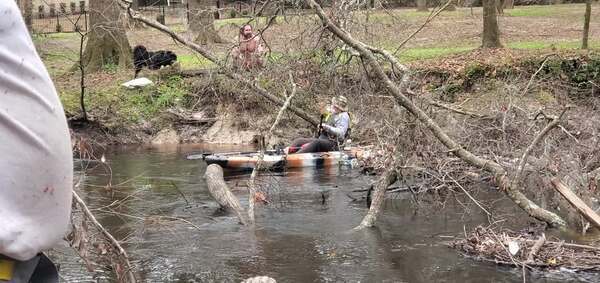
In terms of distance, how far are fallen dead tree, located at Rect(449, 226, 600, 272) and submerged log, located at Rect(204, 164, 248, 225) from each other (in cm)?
297

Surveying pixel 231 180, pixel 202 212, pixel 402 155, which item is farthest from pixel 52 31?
pixel 402 155

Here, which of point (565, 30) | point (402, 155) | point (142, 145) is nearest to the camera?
point (402, 155)

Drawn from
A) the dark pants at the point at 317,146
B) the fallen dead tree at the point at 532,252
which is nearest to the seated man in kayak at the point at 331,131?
the dark pants at the point at 317,146

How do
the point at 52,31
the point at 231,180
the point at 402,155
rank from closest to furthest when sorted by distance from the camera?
the point at 402,155, the point at 231,180, the point at 52,31

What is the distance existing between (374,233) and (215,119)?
416 inches

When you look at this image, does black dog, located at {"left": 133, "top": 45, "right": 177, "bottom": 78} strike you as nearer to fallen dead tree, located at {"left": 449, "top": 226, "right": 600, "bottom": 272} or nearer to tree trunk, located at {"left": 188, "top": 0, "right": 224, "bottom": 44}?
tree trunk, located at {"left": 188, "top": 0, "right": 224, "bottom": 44}

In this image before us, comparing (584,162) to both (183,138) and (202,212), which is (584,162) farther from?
(183,138)

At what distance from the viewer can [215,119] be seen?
18594 mm

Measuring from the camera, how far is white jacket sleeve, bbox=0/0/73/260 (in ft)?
4.08

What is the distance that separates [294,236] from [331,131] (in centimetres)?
500

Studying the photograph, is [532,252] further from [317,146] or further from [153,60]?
[153,60]

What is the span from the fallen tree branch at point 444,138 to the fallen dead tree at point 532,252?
0.32 meters

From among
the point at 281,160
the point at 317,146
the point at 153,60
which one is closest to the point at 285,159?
the point at 281,160

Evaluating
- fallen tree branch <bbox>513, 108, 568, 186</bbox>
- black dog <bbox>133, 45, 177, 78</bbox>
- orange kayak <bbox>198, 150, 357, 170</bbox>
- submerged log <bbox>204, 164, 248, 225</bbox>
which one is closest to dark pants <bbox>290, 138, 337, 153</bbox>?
orange kayak <bbox>198, 150, 357, 170</bbox>
